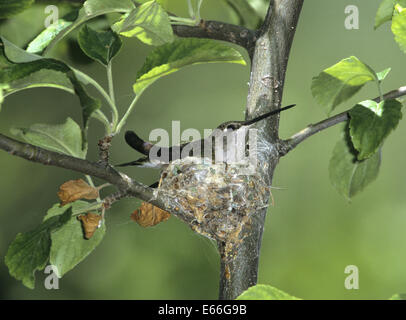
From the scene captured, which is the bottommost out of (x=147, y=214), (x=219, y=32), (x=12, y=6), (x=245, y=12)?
(x=147, y=214)

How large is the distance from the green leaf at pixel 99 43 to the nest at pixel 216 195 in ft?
1.31

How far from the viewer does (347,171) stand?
50.5 inches

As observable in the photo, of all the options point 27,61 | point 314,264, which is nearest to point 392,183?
point 314,264

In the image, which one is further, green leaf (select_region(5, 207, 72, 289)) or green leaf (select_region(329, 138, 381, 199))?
green leaf (select_region(329, 138, 381, 199))

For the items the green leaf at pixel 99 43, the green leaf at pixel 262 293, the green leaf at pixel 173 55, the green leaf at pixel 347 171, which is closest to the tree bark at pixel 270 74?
the green leaf at pixel 173 55

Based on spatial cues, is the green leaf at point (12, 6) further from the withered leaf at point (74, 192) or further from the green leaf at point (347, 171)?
the green leaf at point (347, 171)

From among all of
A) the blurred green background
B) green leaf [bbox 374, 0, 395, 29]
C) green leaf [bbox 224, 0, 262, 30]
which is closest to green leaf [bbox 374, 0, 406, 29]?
green leaf [bbox 374, 0, 395, 29]

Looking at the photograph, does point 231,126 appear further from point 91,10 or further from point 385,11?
point 91,10

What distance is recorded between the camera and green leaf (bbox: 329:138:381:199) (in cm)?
127

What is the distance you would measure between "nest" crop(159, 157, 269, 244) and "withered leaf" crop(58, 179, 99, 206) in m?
0.24

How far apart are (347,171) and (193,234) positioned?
1.29 m

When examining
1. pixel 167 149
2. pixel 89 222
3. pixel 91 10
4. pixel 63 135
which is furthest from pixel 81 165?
pixel 167 149

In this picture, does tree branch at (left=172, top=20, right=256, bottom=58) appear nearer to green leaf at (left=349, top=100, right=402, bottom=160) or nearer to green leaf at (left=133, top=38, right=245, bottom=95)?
green leaf at (left=133, top=38, right=245, bottom=95)

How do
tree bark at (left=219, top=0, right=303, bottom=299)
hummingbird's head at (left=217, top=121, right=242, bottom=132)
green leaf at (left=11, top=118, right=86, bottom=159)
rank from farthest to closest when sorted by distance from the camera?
hummingbird's head at (left=217, top=121, right=242, bottom=132), tree bark at (left=219, top=0, right=303, bottom=299), green leaf at (left=11, top=118, right=86, bottom=159)
